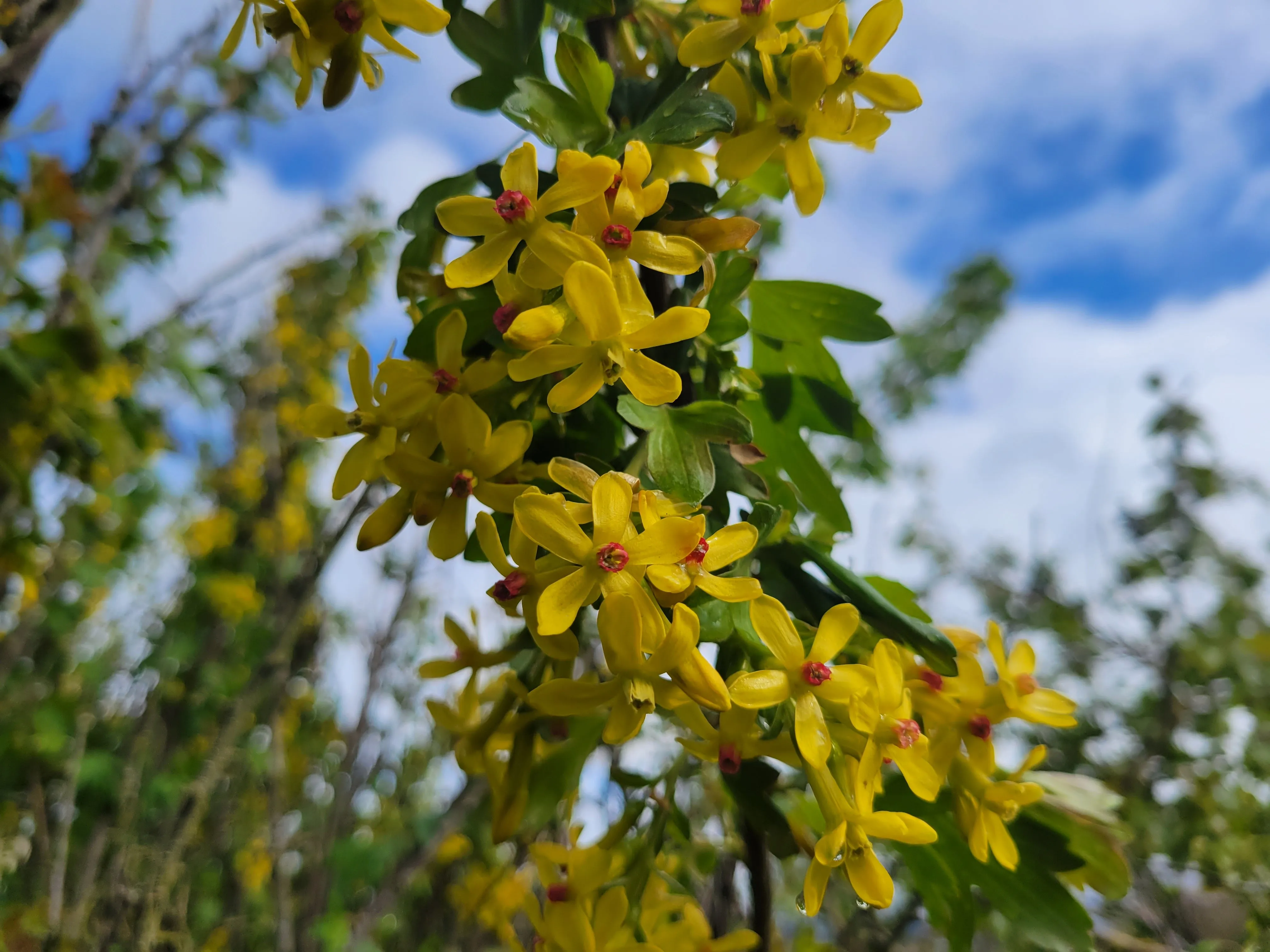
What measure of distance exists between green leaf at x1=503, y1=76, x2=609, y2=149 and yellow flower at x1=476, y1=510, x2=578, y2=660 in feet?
0.76

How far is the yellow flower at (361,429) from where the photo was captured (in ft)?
1.46

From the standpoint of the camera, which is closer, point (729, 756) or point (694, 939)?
point (729, 756)

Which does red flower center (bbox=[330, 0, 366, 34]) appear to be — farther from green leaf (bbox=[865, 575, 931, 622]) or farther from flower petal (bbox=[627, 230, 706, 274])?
green leaf (bbox=[865, 575, 931, 622])

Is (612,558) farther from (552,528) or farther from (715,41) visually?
(715,41)

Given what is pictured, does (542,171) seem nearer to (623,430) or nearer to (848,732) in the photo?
(623,430)

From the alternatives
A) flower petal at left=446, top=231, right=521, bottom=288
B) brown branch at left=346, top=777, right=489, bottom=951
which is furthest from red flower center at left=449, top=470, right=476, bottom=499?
brown branch at left=346, top=777, right=489, bottom=951

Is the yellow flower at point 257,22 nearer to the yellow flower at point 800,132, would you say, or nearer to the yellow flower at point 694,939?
the yellow flower at point 800,132

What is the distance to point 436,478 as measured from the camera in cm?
42

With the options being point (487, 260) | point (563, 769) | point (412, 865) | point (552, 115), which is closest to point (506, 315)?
point (487, 260)

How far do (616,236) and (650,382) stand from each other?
78mm

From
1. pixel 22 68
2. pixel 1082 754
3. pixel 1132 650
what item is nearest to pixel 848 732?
pixel 22 68

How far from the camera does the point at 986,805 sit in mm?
482

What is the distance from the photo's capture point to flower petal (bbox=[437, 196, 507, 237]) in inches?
16.0

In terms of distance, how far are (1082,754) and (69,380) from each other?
2.27m
